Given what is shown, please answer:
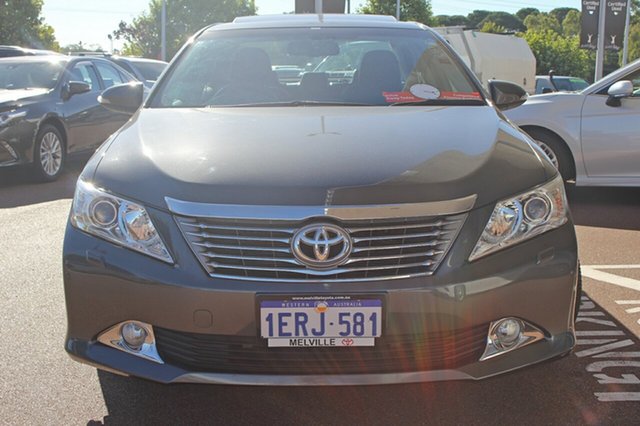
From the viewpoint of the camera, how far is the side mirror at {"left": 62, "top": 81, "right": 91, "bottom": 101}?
361 inches

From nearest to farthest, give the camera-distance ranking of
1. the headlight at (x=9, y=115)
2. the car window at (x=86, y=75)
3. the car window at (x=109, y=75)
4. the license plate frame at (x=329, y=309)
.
Result: the license plate frame at (x=329, y=309), the headlight at (x=9, y=115), the car window at (x=86, y=75), the car window at (x=109, y=75)

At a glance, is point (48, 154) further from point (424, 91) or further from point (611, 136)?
Answer: point (424, 91)

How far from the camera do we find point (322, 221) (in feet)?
8.46

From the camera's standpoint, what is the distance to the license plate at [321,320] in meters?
2.54

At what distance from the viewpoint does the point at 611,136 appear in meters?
7.14

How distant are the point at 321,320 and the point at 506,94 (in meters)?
2.25

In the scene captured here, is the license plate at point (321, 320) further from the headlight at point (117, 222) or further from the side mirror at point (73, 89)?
the side mirror at point (73, 89)

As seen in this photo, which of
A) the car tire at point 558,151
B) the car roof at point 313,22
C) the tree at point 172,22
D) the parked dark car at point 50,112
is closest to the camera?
the car roof at point 313,22

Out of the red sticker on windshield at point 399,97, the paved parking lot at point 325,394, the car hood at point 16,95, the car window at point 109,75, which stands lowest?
the paved parking lot at point 325,394

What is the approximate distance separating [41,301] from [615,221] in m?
4.63

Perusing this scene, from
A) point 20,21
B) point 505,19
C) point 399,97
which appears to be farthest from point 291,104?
point 505,19

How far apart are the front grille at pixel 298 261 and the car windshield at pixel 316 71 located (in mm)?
1351

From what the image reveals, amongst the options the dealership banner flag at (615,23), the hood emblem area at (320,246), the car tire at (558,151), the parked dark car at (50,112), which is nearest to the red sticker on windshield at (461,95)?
the hood emblem area at (320,246)

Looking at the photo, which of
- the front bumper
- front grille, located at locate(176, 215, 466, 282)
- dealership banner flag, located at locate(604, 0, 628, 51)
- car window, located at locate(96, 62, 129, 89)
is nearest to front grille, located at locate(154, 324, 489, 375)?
the front bumper
